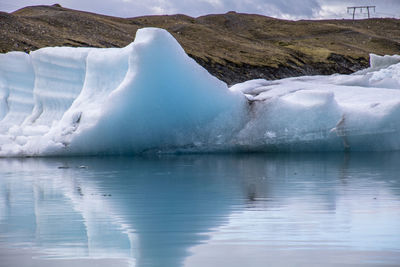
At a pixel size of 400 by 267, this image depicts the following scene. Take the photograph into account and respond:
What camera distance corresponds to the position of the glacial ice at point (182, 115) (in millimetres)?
11453

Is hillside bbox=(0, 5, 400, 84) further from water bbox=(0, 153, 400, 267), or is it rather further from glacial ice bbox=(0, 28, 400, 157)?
water bbox=(0, 153, 400, 267)

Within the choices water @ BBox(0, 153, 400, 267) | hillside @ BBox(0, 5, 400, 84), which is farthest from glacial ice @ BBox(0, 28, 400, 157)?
hillside @ BBox(0, 5, 400, 84)

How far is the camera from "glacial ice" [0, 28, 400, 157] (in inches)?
451

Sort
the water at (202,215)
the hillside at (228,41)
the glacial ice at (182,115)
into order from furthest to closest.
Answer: the hillside at (228,41) < the glacial ice at (182,115) < the water at (202,215)

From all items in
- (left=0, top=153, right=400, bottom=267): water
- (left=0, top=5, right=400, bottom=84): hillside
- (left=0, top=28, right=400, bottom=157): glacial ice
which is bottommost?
(left=0, top=153, right=400, bottom=267): water

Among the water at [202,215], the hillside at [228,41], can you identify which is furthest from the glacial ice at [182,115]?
the hillside at [228,41]

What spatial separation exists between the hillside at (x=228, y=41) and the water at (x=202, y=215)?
2137 centimetres

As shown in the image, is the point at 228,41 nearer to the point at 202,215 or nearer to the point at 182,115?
the point at 182,115

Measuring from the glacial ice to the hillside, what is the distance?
1740cm

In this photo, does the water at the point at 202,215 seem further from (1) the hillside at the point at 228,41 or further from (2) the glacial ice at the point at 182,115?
(1) the hillside at the point at 228,41

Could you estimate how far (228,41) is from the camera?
1857 inches

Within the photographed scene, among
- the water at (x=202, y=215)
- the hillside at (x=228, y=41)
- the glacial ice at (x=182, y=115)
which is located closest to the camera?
the water at (x=202, y=215)

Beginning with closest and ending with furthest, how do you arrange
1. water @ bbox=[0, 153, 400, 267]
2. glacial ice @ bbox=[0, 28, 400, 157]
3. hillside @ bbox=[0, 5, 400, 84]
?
water @ bbox=[0, 153, 400, 267]
glacial ice @ bbox=[0, 28, 400, 157]
hillside @ bbox=[0, 5, 400, 84]

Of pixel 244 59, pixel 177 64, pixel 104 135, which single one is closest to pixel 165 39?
pixel 177 64
